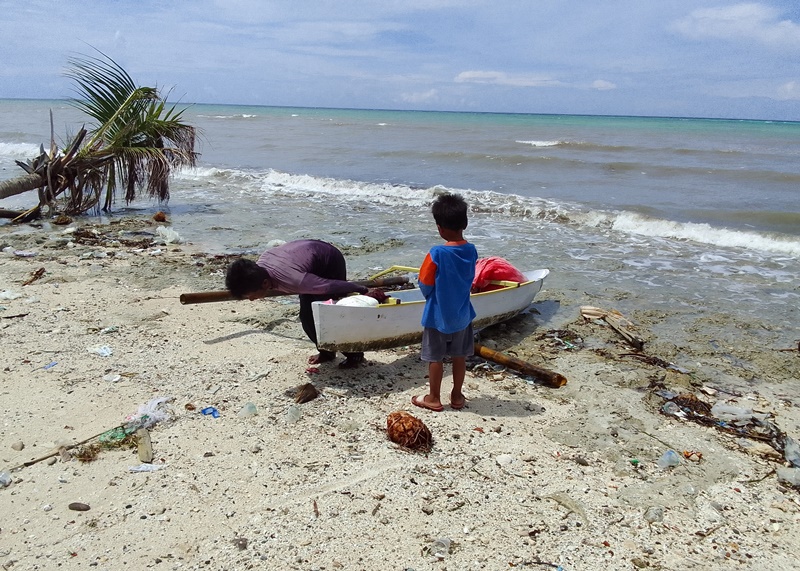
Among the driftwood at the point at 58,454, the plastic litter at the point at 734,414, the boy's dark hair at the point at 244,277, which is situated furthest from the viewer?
the plastic litter at the point at 734,414

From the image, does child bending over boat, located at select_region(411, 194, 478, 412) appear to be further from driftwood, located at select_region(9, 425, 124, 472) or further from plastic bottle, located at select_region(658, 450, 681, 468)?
driftwood, located at select_region(9, 425, 124, 472)

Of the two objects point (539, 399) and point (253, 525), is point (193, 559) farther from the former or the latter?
point (539, 399)

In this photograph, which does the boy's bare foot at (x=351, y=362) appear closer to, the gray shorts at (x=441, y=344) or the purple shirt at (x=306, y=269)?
the purple shirt at (x=306, y=269)

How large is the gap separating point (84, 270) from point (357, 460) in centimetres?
577

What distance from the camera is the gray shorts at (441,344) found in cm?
417

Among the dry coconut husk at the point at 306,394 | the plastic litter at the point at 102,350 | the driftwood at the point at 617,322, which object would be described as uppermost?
the driftwood at the point at 617,322

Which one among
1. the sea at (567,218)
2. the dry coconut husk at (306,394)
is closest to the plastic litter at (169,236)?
the sea at (567,218)

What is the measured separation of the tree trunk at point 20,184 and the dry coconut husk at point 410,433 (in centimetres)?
937

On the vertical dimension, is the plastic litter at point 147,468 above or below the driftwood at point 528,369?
below

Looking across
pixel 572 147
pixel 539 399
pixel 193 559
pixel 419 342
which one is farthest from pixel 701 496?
pixel 572 147

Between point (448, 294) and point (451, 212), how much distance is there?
56 centimetres

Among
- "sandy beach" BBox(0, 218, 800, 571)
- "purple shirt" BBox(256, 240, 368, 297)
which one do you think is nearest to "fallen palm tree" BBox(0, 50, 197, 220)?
"sandy beach" BBox(0, 218, 800, 571)

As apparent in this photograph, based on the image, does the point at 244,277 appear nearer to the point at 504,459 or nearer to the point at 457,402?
the point at 457,402

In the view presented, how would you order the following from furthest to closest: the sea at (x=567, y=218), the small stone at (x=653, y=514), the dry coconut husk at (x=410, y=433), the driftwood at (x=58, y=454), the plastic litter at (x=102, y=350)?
the sea at (x=567, y=218) < the plastic litter at (x=102, y=350) < the dry coconut husk at (x=410, y=433) < the driftwood at (x=58, y=454) < the small stone at (x=653, y=514)
